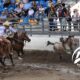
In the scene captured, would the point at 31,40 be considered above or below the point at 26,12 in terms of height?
below

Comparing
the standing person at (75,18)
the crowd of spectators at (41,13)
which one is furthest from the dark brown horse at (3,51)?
the standing person at (75,18)

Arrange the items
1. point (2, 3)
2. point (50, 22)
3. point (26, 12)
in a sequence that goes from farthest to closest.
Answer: point (2, 3) → point (26, 12) → point (50, 22)

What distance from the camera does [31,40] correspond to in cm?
1988

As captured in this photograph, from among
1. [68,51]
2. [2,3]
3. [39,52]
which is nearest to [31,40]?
[39,52]

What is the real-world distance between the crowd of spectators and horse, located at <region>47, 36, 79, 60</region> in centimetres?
112

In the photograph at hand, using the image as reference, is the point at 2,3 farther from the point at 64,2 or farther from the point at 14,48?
the point at 14,48

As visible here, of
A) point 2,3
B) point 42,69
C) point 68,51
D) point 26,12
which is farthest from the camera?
point 2,3

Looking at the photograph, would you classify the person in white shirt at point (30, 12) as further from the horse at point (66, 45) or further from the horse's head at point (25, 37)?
the horse at point (66, 45)

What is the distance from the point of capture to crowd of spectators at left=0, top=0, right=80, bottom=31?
64.0ft

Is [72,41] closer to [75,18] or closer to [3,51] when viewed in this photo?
[75,18]

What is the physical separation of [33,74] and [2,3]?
996 cm

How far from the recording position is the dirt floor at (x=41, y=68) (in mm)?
13675

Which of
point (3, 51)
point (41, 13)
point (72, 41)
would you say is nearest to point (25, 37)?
point (72, 41)

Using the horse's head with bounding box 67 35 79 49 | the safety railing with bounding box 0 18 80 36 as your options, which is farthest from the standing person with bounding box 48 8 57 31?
the horse's head with bounding box 67 35 79 49
